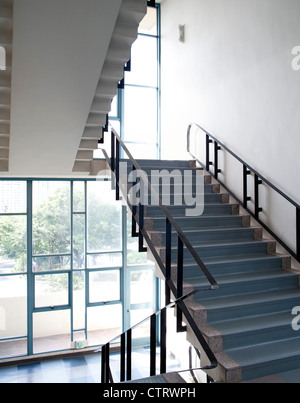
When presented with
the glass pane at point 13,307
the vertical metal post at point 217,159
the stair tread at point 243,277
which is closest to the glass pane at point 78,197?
the glass pane at point 13,307

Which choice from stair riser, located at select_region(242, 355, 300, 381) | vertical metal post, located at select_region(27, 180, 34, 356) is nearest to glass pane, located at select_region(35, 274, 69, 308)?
vertical metal post, located at select_region(27, 180, 34, 356)

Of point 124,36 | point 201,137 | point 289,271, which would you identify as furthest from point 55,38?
point 201,137

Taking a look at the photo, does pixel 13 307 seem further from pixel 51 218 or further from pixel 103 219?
pixel 103 219

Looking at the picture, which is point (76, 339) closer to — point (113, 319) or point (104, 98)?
point (113, 319)

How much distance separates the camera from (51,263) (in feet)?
30.6

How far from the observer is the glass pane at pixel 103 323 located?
371 inches

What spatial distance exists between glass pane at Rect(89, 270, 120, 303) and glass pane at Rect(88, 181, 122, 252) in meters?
0.66

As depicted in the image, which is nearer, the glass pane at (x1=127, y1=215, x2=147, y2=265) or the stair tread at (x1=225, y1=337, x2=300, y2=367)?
the stair tread at (x1=225, y1=337, x2=300, y2=367)

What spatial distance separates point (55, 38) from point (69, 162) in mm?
3358

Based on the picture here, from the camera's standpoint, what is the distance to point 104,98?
4.77m

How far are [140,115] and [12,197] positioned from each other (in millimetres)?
4024

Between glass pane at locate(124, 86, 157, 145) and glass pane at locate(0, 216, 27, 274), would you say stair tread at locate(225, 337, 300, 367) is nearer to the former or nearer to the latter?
glass pane at locate(0, 216, 27, 274)

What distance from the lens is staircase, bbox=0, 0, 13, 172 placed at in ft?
10.3

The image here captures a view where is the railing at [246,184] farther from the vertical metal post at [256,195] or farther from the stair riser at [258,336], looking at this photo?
the stair riser at [258,336]
